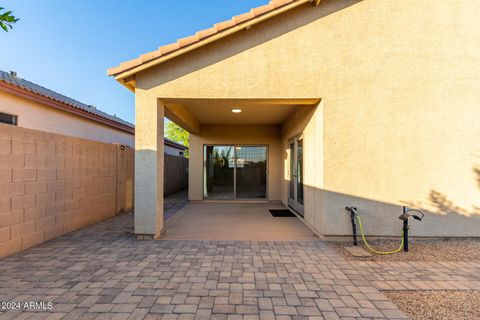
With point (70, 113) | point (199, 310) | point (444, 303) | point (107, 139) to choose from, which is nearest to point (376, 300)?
point (444, 303)

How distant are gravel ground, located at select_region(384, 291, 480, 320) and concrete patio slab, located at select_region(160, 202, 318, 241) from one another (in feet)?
7.06

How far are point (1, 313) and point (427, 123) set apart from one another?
22.3ft

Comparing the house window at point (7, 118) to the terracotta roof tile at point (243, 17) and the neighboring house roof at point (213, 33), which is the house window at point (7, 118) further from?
the terracotta roof tile at point (243, 17)

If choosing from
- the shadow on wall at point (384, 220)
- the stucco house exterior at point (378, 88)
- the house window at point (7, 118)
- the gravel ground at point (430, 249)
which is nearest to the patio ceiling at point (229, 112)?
the stucco house exterior at point (378, 88)

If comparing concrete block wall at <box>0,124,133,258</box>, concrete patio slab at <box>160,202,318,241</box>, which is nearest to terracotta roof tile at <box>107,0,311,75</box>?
concrete block wall at <box>0,124,133,258</box>

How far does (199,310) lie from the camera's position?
2557 mm

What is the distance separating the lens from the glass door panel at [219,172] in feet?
32.9

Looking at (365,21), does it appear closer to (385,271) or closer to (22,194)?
(385,271)

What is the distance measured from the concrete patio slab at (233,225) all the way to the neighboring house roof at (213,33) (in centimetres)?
343

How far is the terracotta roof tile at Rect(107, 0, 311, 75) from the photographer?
14.6ft

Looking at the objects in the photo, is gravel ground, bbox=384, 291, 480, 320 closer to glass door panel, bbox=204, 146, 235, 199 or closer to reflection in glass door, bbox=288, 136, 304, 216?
reflection in glass door, bbox=288, 136, 304, 216

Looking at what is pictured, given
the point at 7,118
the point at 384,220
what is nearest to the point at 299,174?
the point at 384,220

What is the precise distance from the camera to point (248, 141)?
385 inches

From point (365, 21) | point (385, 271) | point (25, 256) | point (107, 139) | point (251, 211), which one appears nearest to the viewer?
point (385, 271)
